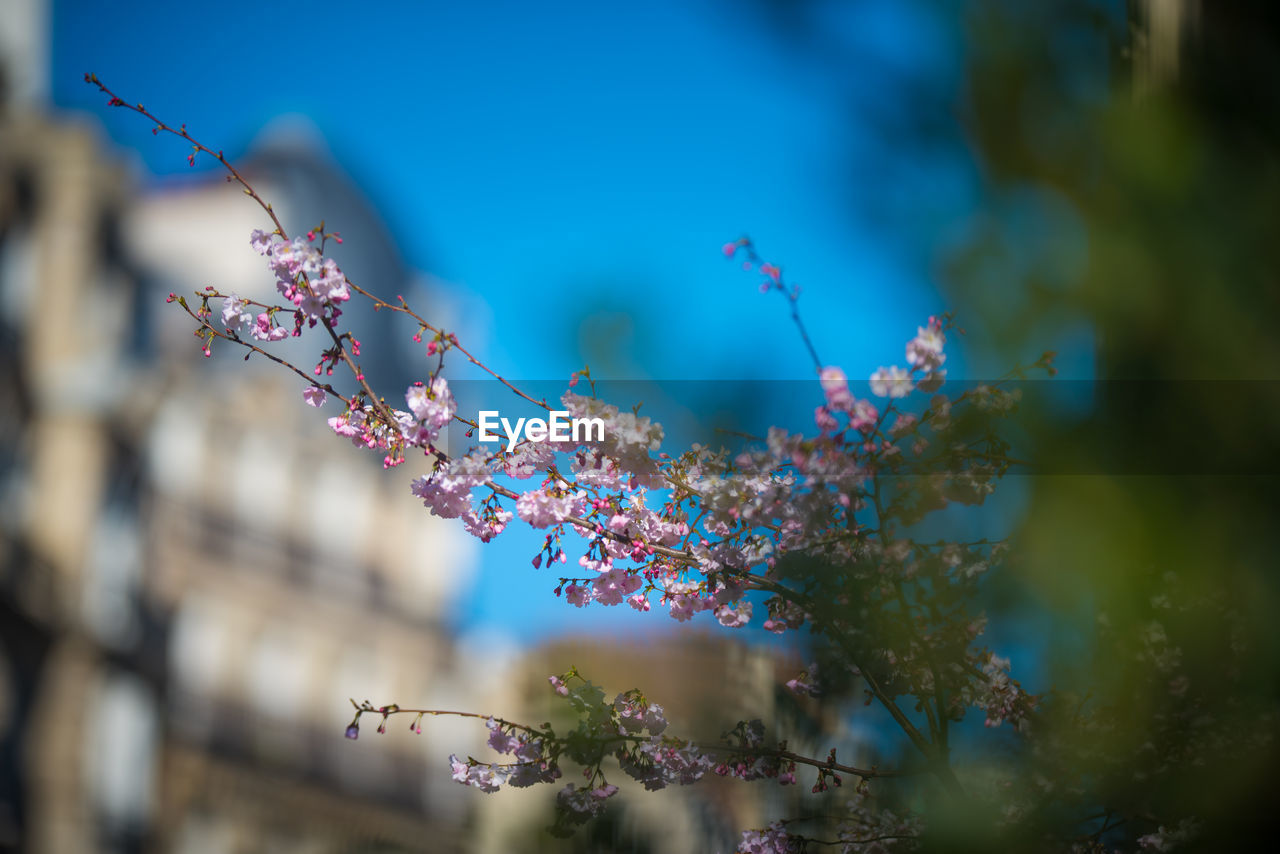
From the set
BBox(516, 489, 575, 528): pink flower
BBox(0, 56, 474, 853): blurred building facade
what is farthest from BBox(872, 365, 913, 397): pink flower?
BBox(0, 56, 474, 853): blurred building facade

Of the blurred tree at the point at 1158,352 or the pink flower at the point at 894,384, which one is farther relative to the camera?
the pink flower at the point at 894,384

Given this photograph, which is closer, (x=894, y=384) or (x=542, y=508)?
(x=894, y=384)

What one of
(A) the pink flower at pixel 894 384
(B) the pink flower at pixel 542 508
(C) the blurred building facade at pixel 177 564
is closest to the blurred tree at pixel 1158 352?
(A) the pink flower at pixel 894 384

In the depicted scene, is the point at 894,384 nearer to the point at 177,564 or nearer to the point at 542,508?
the point at 542,508

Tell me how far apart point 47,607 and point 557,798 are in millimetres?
12785

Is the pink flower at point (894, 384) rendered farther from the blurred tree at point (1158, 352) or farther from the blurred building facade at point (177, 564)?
the blurred building facade at point (177, 564)

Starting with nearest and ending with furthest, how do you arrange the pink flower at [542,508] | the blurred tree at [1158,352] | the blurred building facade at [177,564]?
the blurred tree at [1158,352] < the pink flower at [542,508] < the blurred building facade at [177,564]

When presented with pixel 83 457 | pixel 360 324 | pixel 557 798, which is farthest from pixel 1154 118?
pixel 360 324

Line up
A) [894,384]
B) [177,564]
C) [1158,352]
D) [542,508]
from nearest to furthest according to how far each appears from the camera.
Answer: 1. [1158,352]
2. [894,384]
3. [542,508]
4. [177,564]

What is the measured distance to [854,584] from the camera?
2.25 meters

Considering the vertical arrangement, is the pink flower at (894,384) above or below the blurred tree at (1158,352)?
above

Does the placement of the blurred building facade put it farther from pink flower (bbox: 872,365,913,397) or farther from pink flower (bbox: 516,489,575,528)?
pink flower (bbox: 872,365,913,397)

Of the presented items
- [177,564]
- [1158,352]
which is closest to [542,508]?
[1158,352]

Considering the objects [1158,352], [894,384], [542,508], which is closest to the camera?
[1158,352]
